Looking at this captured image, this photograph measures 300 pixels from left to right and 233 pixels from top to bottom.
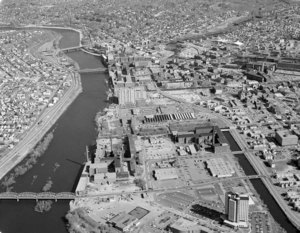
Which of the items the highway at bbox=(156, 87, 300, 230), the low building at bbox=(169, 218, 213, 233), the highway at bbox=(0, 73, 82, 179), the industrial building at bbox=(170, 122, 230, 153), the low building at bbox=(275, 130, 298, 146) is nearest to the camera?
the low building at bbox=(169, 218, 213, 233)

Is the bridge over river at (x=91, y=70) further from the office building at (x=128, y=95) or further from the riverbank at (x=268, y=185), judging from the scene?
the riverbank at (x=268, y=185)

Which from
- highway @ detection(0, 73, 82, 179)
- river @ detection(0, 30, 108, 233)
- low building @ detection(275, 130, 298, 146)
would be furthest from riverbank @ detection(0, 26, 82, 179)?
low building @ detection(275, 130, 298, 146)

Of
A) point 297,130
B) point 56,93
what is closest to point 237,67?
point 297,130

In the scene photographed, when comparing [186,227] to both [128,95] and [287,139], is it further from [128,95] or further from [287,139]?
[128,95]

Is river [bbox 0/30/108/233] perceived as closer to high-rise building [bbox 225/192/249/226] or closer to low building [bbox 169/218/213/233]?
low building [bbox 169/218/213/233]

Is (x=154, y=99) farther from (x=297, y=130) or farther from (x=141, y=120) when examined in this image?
(x=297, y=130)

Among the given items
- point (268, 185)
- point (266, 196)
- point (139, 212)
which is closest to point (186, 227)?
point (139, 212)
